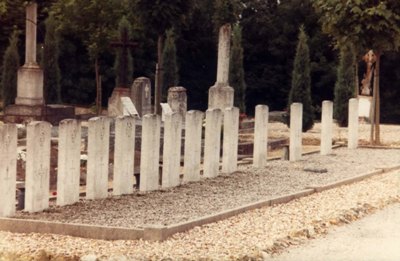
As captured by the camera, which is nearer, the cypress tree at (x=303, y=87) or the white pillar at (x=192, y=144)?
the white pillar at (x=192, y=144)

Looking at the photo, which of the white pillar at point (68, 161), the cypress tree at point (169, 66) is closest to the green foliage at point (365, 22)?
the white pillar at point (68, 161)

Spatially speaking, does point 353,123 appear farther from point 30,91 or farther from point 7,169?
point 7,169

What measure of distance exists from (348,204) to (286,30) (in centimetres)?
3326

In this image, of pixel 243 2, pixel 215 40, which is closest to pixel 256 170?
pixel 215 40

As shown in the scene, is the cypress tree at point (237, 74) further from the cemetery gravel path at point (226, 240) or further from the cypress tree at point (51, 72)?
the cemetery gravel path at point (226, 240)

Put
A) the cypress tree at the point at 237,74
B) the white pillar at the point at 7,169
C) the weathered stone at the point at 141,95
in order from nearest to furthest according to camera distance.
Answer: the white pillar at the point at 7,169 < the weathered stone at the point at 141,95 < the cypress tree at the point at 237,74

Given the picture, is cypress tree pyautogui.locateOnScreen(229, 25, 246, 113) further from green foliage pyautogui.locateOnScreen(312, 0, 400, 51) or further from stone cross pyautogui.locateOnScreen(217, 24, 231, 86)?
green foliage pyautogui.locateOnScreen(312, 0, 400, 51)

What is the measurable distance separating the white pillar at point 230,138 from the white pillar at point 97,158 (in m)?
3.81

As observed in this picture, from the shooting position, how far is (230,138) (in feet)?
57.1

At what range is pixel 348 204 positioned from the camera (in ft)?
44.9

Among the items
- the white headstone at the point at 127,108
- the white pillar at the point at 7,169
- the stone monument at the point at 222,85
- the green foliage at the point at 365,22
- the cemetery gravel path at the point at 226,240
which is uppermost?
the green foliage at the point at 365,22

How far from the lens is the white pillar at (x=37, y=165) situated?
12.4 metres

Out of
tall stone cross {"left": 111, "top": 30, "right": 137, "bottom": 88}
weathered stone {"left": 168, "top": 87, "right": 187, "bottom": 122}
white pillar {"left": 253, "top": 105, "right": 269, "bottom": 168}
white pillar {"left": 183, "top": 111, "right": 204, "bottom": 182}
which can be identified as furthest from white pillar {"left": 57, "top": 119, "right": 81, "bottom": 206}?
tall stone cross {"left": 111, "top": 30, "right": 137, "bottom": 88}

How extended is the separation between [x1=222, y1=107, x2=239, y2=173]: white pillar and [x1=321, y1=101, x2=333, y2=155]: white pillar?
4191 millimetres
